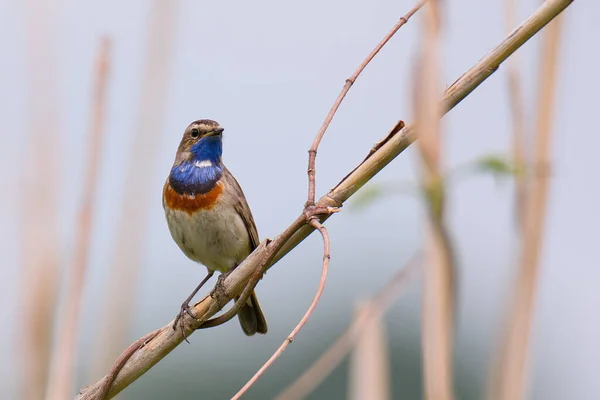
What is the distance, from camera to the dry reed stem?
226 centimetres

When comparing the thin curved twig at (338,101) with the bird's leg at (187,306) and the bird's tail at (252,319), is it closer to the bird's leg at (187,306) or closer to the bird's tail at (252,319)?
the bird's leg at (187,306)

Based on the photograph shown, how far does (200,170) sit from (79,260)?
227cm

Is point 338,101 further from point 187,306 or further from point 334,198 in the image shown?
point 187,306

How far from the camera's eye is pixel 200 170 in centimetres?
520

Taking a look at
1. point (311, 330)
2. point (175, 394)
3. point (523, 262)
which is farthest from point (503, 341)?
point (175, 394)

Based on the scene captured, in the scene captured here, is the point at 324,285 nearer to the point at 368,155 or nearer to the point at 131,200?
the point at 368,155

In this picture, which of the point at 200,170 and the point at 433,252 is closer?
the point at 433,252

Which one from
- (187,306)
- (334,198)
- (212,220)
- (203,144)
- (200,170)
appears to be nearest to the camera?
(334,198)

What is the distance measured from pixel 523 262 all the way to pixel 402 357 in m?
2.99

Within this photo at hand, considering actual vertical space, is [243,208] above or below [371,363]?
above

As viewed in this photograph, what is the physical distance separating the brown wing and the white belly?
0.03 m

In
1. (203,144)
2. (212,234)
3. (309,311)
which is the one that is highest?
(203,144)

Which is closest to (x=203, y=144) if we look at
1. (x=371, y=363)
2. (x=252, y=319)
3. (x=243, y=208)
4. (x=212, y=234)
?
(x=243, y=208)

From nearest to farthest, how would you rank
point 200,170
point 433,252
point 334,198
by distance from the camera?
point 433,252 < point 334,198 < point 200,170
